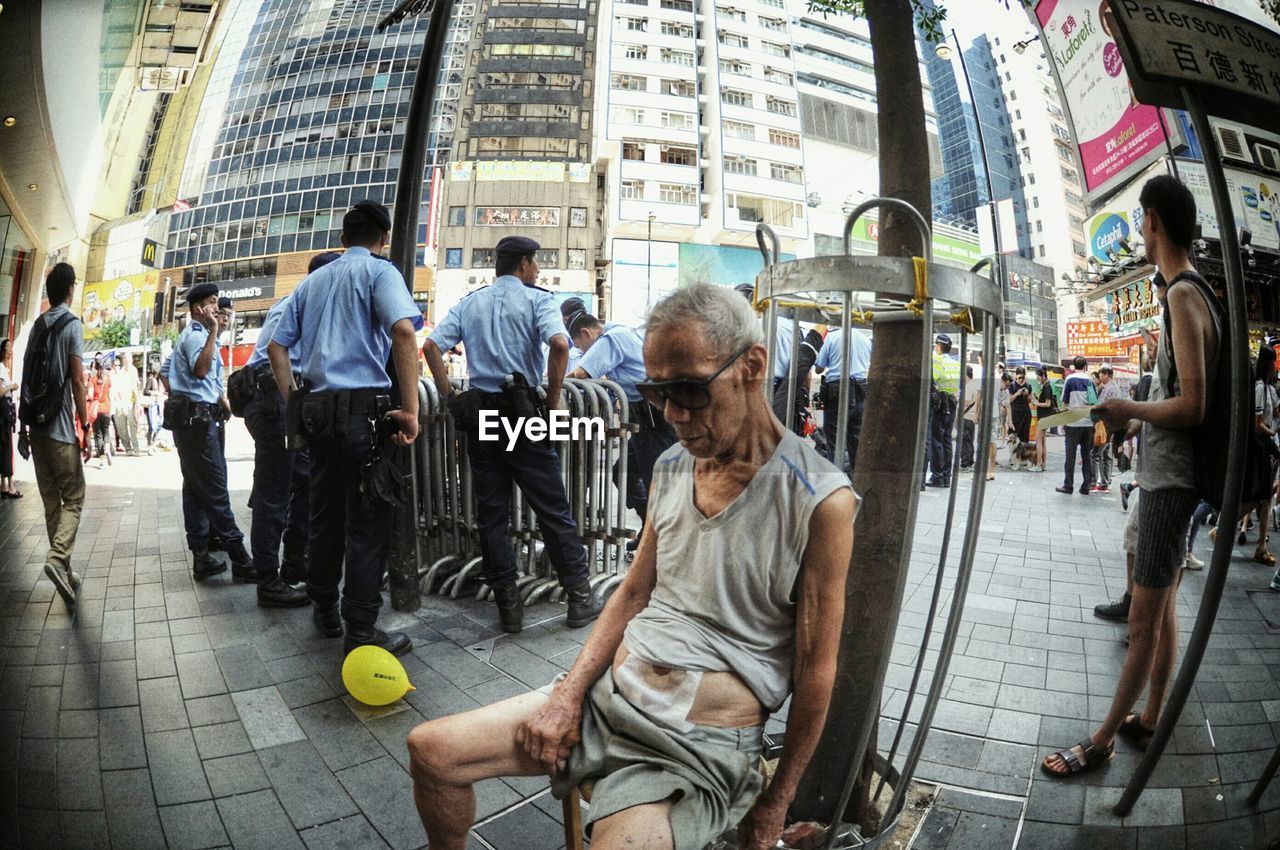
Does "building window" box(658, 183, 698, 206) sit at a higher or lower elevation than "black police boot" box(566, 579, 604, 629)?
higher

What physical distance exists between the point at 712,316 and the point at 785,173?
229mm

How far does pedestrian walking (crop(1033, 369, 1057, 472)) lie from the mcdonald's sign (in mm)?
1379

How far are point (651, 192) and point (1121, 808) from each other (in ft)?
3.96

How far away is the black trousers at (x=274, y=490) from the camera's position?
1.26 meters

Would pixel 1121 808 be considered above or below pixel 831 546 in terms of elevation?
below

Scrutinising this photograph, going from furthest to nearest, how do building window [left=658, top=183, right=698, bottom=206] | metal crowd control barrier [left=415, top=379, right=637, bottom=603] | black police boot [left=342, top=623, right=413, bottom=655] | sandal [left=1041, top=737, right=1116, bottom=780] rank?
metal crowd control barrier [left=415, top=379, right=637, bottom=603] → black police boot [left=342, top=623, right=413, bottom=655] → sandal [left=1041, top=737, right=1116, bottom=780] → building window [left=658, top=183, right=698, bottom=206]

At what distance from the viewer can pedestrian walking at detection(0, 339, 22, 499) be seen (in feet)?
3.13

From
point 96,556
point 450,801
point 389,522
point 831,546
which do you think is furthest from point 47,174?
point 831,546

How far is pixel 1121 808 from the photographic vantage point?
100 centimetres

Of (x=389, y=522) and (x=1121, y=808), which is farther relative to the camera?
(x=389, y=522)

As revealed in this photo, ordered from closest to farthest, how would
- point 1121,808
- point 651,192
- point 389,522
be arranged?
point 651,192
point 1121,808
point 389,522

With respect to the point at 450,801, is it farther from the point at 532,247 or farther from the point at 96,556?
the point at 532,247

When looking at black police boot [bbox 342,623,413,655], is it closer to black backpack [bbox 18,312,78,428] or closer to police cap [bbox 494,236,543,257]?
black backpack [bbox 18,312,78,428]

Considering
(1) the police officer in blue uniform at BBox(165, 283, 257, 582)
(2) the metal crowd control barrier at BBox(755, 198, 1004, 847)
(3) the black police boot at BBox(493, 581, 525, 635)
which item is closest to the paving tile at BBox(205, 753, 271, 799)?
(1) the police officer in blue uniform at BBox(165, 283, 257, 582)
